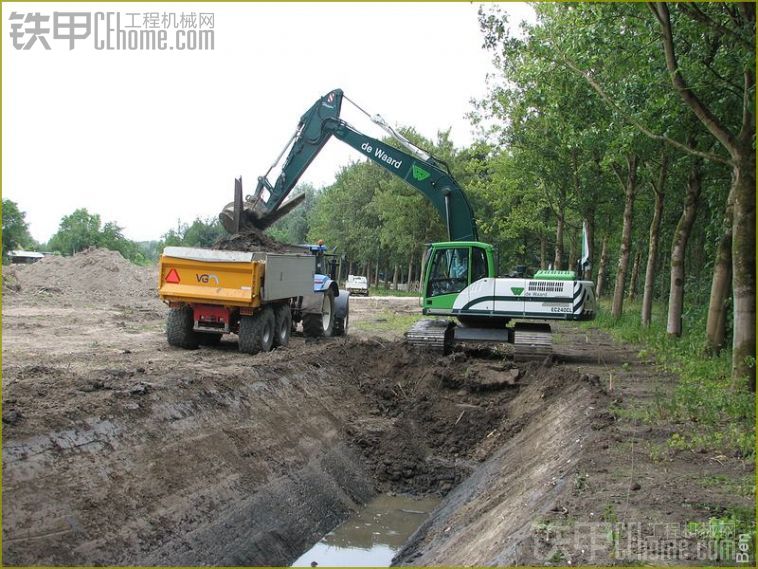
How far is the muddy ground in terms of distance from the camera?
21.0 feet

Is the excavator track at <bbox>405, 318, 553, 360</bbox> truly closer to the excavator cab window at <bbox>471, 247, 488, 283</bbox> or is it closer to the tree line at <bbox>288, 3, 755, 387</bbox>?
the excavator cab window at <bbox>471, 247, 488, 283</bbox>

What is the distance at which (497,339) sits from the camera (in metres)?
16.2

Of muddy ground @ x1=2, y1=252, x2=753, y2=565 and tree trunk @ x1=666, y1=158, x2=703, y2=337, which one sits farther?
tree trunk @ x1=666, y1=158, x2=703, y2=337

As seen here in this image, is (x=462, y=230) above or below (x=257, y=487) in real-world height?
above

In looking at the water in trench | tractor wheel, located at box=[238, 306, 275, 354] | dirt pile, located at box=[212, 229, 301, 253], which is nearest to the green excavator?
dirt pile, located at box=[212, 229, 301, 253]

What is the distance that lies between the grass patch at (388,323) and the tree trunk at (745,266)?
12.8 metres

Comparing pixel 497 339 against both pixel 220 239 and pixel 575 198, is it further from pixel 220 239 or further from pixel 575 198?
pixel 575 198

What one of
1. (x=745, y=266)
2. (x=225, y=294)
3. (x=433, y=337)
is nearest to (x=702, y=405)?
(x=745, y=266)

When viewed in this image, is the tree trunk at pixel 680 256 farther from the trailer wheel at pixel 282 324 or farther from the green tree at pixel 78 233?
the green tree at pixel 78 233

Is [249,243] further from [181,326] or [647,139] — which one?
[647,139]

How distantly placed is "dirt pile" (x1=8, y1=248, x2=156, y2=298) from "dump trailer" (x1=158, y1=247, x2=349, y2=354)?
16.7 metres

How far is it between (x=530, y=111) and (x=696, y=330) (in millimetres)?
12122

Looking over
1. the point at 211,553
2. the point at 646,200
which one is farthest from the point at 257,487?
the point at 646,200

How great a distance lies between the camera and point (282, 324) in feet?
52.5
